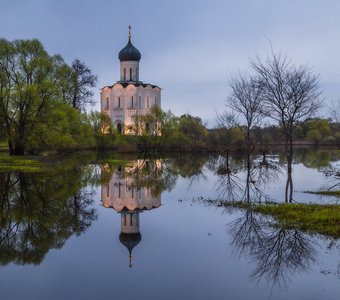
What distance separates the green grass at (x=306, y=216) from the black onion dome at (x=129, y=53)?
53784 millimetres

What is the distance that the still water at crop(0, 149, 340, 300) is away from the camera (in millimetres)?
5961

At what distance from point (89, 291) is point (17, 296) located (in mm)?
959

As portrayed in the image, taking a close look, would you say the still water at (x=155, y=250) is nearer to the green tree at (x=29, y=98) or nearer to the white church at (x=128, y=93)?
the green tree at (x=29, y=98)

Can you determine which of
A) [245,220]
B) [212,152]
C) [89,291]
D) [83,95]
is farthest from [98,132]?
[89,291]

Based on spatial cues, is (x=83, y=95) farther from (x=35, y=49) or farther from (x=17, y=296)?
(x=17, y=296)

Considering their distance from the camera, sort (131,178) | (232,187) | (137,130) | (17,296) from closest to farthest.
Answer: (17,296), (232,187), (131,178), (137,130)

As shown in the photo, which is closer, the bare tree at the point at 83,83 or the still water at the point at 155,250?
the still water at the point at 155,250

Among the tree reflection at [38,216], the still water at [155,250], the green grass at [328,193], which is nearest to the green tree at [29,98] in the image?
the tree reflection at [38,216]

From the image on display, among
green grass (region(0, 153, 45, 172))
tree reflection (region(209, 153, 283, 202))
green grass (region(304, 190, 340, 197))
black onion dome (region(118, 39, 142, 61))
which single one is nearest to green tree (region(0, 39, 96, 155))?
green grass (region(0, 153, 45, 172))

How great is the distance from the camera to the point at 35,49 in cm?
3192

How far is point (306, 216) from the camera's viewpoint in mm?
9898

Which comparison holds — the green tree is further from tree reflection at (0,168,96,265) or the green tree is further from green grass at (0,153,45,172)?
tree reflection at (0,168,96,265)

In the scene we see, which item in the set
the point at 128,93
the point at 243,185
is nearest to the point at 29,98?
the point at 243,185

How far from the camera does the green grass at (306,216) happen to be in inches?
350
